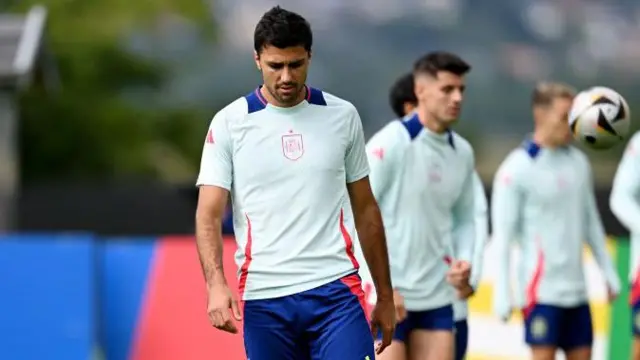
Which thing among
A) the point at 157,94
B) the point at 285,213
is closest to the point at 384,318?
the point at 285,213

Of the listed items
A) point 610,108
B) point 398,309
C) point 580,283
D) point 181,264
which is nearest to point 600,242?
point 580,283

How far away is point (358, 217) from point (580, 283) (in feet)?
13.4

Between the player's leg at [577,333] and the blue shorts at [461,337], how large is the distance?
144cm

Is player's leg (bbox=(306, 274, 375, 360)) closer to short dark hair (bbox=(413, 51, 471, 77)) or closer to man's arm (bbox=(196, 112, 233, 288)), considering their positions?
man's arm (bbox=(196, 112, 233, 288))

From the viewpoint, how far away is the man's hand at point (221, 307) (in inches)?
292

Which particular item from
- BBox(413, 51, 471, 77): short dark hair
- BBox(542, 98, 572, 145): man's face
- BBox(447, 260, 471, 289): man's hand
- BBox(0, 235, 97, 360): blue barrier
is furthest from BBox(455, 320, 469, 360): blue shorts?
BBox(0, 235, 97, 360): blue barrier

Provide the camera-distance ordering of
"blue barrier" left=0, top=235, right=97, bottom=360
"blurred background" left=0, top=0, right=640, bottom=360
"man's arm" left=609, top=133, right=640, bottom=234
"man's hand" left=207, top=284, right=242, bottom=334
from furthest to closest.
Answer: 1. "blurred background" left=0, top=0, right=640, bottom=360
2. "blue barrier" left=0, top=235, right=97, bottom=360
3. "man's arm" left=609, top=133, right=640, bottom=234
4. "man's hand" left=207, top=284, right=242, bottom=334

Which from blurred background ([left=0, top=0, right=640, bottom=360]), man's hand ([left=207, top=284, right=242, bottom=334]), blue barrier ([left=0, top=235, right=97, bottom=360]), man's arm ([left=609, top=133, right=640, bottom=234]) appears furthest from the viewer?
blurred background ([left=0, top=0, right=640, bottom=360])

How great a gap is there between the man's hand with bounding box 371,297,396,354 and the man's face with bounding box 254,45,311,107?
1.09m

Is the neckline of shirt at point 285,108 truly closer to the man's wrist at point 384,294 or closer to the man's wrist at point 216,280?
the man's wrist at point 216,280

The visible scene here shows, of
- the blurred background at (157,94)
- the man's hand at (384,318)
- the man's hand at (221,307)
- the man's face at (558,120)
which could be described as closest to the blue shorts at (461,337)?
the man's face at (558,120)

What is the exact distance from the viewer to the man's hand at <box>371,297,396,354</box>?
798 cm

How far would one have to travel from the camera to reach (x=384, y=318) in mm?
8016

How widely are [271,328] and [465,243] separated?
2.67 metres
